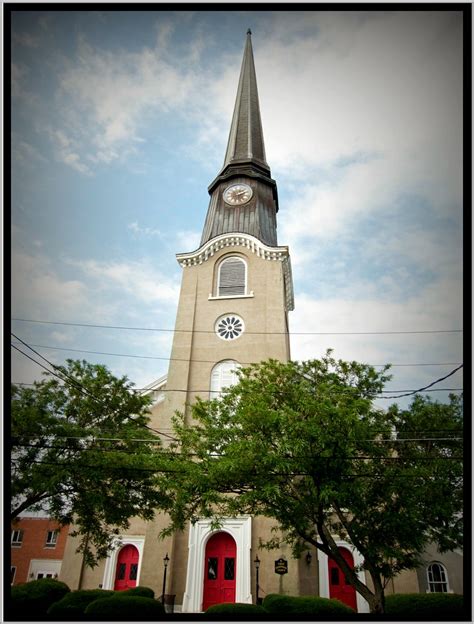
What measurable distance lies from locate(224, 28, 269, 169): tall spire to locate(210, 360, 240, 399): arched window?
52.6ft

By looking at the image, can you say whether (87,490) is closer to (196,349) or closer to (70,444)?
(70,444)

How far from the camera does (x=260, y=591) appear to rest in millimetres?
17938

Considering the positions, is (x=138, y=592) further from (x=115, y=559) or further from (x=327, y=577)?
(x=327, y=577)

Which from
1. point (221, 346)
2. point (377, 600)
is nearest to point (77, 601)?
point (377, 600)

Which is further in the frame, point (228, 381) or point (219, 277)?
point (219, 277)

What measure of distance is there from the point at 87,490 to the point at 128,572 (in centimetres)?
776

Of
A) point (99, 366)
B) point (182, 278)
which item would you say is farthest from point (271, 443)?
point (182, 278)

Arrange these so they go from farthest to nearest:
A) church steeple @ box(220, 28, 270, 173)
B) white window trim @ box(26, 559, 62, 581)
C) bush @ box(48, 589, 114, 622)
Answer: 1. white window trim @ box(26, 559, 62, 581)
2. church steeple @ box(220, 28, 270, 173)
3. bush @ box(48, 589, 114, 622)

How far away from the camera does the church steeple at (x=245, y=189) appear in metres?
28.7

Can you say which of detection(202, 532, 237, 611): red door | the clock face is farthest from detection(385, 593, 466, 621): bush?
the clock face

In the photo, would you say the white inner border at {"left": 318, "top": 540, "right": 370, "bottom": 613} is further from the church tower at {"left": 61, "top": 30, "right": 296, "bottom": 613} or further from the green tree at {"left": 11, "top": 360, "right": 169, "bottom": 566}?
the green tree at {"left": 11, "top": 360, "right": 169, "bottom": 566}

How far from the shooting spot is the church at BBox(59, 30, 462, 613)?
18344 millimetres

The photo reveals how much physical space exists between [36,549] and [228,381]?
27.7 m

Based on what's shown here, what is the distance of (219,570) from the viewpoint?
18.8 m
